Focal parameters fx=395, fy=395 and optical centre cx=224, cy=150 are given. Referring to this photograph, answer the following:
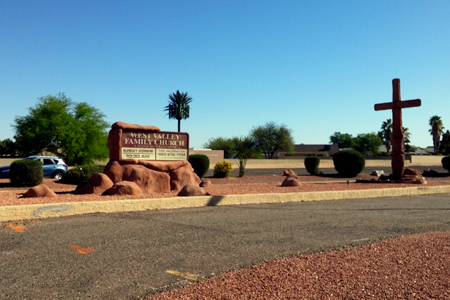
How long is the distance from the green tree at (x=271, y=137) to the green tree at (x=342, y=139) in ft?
176

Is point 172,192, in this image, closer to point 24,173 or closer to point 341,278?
point 24,173

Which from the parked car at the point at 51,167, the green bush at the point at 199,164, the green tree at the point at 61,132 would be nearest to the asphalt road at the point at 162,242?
the green bush at the point at 199,164

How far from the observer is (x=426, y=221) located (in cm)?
934

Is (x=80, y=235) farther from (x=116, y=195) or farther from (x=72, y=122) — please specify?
(x=72, y=122)

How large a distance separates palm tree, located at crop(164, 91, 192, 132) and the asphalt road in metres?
58.3

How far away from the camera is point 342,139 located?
13200 cm

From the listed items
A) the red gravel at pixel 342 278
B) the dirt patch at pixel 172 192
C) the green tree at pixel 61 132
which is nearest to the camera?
the red gravel at pixel 342 278

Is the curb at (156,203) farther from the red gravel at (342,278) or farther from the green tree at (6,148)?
the green tree at (6,148)

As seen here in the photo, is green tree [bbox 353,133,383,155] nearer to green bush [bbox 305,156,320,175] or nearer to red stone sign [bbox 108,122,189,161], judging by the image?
green bush [bbox 305,156,320,175]

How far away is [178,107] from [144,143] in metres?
53.6

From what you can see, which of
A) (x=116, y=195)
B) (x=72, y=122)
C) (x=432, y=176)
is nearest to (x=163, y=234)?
(x=116, y=195)

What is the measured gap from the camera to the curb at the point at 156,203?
28.8 feet

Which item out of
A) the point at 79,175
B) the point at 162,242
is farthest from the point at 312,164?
the point at 162,242

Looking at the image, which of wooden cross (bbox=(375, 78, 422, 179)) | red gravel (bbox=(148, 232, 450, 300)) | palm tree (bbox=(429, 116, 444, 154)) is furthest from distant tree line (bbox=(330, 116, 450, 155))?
red gravel (bbox=(148, 232, 450, 300))
